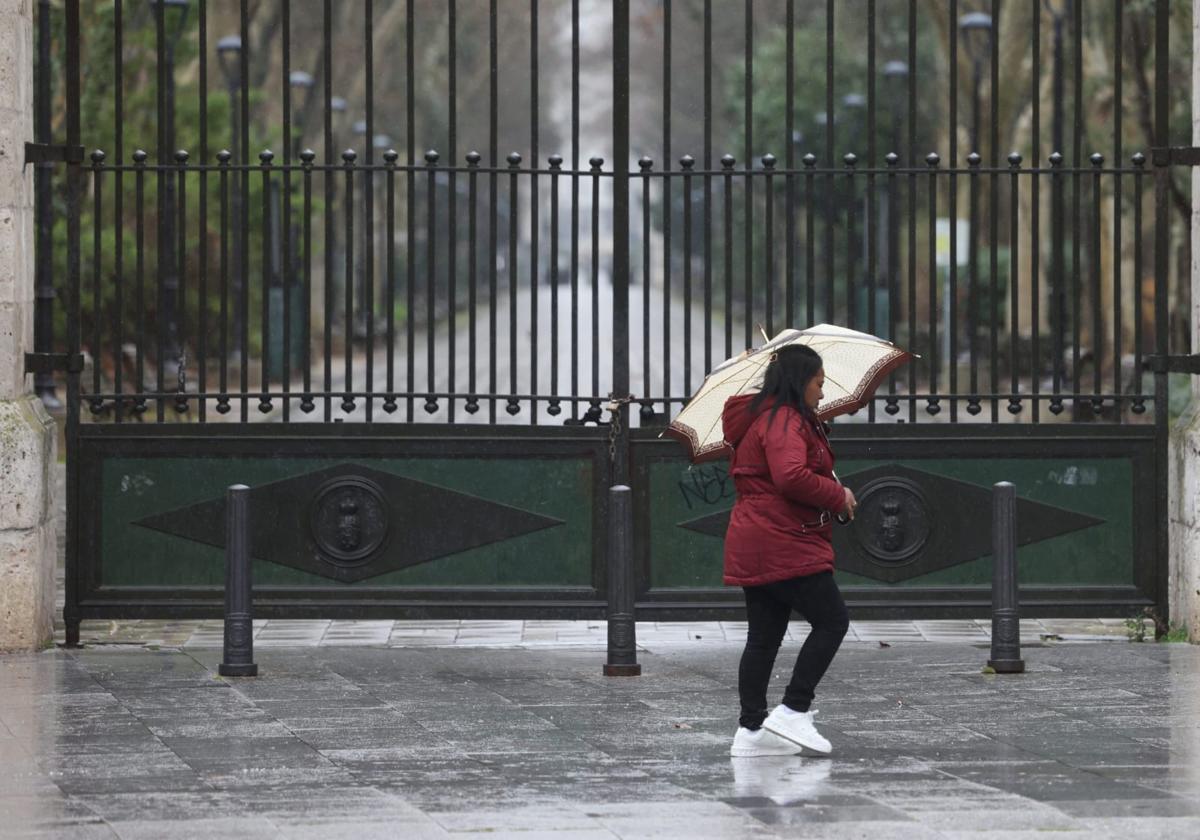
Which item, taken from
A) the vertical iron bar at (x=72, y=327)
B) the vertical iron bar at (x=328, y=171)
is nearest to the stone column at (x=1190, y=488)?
the vertical iron bar at (x=328, y=171)

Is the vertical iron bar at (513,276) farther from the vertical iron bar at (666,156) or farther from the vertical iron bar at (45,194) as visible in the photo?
the vertical iron bar at (45,194)

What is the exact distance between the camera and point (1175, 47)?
3108 cm

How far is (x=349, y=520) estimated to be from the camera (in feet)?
35.7

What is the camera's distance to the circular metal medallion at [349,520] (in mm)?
10867

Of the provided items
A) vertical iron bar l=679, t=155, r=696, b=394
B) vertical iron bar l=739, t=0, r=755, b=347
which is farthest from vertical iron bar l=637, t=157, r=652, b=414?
vertical iron bar l=739, t=0, r=755, b=347

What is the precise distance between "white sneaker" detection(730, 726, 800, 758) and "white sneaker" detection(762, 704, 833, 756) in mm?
76

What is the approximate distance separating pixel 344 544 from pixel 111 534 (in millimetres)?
1201

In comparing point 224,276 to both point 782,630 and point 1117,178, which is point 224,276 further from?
point 1117,178

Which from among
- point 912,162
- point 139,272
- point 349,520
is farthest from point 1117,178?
point 139,272

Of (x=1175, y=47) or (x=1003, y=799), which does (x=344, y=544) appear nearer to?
(x=1003, y=799)

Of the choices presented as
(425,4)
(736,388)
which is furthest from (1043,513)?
(425,4)

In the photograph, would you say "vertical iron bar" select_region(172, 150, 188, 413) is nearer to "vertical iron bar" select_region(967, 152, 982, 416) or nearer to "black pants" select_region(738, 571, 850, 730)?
"black pants" select_region(738, 571, 850, 730)

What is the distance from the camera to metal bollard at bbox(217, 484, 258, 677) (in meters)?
9.75

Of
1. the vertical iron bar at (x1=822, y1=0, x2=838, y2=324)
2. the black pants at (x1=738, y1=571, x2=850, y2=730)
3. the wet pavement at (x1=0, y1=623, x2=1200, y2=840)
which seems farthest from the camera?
the vertical iron bar at (x1=822, y1=0, x2=838, y2=324)
